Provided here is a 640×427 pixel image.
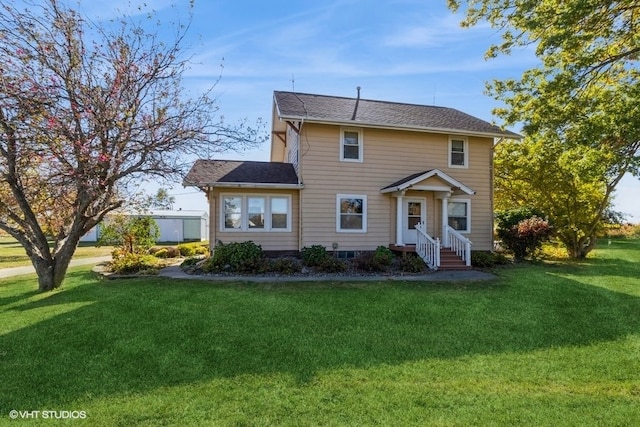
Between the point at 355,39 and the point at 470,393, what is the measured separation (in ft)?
35.8

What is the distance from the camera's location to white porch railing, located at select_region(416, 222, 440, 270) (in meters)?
12.2

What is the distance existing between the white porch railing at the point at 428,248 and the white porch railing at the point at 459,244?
3.24 feet

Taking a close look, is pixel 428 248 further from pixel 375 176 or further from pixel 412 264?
pixel 375 176

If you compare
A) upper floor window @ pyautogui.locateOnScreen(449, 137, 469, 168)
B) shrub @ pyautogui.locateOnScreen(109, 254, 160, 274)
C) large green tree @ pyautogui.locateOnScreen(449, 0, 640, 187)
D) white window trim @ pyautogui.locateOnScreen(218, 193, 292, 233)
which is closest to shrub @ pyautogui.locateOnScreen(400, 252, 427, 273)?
white window trim @ pyautogui.locateOnScreen(218, 193, 292, 233)

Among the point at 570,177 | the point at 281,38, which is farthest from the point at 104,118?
the point at 570,177

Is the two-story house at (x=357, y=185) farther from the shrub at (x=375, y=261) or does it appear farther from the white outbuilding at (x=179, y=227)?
the white outbuilding at (x=179, y=227)

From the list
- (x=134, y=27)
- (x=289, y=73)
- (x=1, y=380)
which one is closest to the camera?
(x=1, y=380)

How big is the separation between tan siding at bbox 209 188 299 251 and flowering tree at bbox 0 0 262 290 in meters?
3.64

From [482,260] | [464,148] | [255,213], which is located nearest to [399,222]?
[482,260]

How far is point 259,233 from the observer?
1350 centimetres

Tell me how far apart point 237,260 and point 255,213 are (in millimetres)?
2579

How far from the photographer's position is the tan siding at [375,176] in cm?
1352

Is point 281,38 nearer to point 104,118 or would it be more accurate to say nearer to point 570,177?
point 104,118

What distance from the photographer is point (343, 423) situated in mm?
3477
